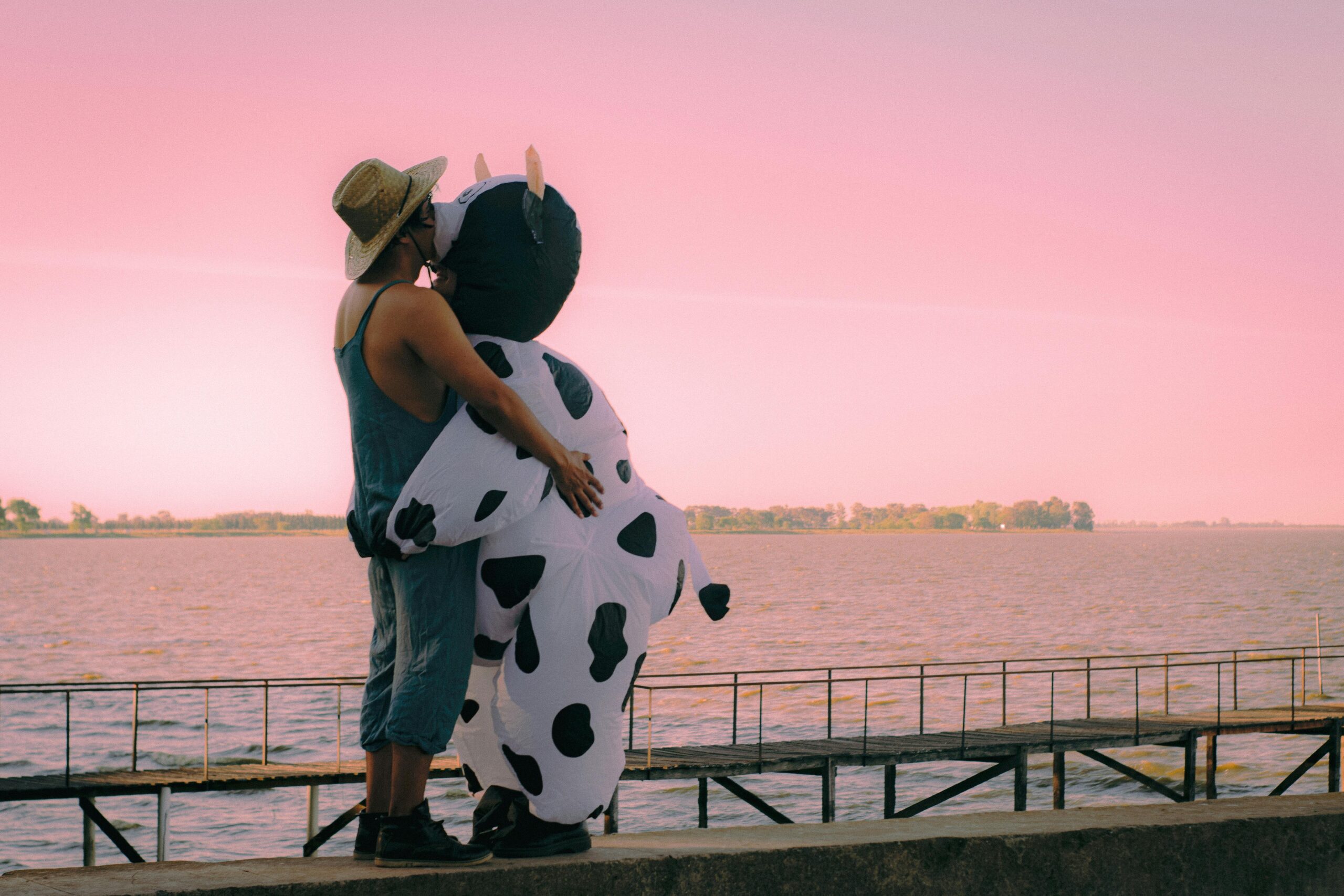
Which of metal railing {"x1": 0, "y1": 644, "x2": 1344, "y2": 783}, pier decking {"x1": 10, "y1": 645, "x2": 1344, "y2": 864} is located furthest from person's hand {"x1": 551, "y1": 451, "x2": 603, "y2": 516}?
pier decking {"x1": 10, "y1": 645, "x2": 1344, "y2": 864}

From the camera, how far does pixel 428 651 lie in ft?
10.1

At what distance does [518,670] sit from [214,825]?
2212cm

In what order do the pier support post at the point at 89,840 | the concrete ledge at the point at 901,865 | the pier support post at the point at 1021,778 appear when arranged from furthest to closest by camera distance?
the pier support post at the point at 1021,778 < the pier support post at the point at 89,840 < the concrete ledge at the point at 901,865

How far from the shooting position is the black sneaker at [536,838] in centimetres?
311

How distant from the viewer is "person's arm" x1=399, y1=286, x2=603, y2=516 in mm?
3096

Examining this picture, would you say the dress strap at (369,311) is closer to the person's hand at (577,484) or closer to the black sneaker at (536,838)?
the person's hand at (577,484)

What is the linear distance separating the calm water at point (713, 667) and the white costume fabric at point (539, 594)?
18889 millimetres

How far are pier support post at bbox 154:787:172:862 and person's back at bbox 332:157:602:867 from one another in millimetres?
12232

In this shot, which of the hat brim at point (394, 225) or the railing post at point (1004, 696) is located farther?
the railing post at point (1004, 696)

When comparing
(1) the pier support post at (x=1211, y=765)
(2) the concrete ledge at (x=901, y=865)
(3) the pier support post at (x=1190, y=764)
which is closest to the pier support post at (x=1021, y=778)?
(3) the pier support post at (x=1190, y=764)

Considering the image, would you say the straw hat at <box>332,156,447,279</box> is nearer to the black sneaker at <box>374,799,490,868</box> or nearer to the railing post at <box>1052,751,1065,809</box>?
the black sneaker at <box>374,799,490,868</box>

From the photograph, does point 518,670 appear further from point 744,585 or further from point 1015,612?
point 744,585

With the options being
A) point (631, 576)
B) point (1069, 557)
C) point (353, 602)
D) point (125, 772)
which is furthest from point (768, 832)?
point (1069, 557)

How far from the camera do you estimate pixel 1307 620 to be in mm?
63656
